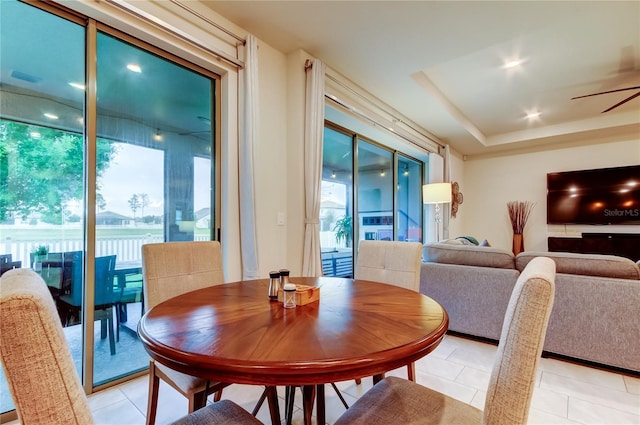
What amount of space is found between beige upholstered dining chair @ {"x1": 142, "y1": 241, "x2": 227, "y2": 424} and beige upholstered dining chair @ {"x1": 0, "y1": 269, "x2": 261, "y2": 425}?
758 millimetres

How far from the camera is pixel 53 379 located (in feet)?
1.72

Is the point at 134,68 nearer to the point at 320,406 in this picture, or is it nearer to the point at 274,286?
the point at 274,286

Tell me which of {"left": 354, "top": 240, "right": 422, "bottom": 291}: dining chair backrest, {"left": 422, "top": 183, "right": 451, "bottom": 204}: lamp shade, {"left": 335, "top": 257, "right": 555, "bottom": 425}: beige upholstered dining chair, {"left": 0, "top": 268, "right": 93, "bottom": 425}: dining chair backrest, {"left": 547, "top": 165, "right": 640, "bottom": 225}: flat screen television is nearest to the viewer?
{"left": 0, "top": 268, "right": 93, "bottom": 425}: dining chair backrest

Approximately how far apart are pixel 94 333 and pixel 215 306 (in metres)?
1.27

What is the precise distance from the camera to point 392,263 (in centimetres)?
188

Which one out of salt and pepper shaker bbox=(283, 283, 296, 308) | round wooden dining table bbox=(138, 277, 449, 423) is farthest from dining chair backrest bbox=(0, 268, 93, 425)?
salt and pepper shaker bbox=(283, 283, 296, 308)

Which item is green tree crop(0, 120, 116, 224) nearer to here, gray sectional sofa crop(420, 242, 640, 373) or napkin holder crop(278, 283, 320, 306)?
napkin holder crop(278, 283, 320, 306)

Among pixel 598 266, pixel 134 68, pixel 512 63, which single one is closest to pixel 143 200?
pixel 134 68

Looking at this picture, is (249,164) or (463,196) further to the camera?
(463,196)

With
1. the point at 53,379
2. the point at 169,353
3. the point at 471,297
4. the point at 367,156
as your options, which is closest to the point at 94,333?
the point at 169,353

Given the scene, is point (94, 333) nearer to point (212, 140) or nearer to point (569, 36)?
point (212, 140)

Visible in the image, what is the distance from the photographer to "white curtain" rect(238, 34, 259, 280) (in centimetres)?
238

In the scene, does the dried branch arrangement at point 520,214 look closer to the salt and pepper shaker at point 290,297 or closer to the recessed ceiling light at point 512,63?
the recessed ceiling light at point 512,63

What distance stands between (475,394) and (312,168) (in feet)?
6.64
